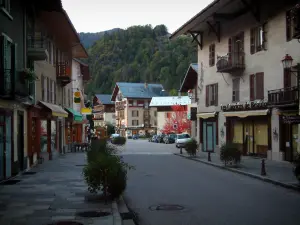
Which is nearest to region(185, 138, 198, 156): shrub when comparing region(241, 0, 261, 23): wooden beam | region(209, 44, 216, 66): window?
region(209, 44, 216, 66): window

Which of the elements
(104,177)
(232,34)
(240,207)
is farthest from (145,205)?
(232,34)

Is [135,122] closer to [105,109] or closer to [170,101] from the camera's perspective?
[170,101]

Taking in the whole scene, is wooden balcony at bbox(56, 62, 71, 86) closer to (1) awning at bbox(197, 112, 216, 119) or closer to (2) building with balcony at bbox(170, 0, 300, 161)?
(2) building with balcony at bbox(170, 0, 300, 161)

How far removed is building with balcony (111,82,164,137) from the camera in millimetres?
107250

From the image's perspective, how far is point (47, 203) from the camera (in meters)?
11.0

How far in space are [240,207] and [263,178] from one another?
639 centimetres

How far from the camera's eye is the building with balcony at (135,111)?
107250mm

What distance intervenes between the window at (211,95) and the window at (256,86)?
5.64m

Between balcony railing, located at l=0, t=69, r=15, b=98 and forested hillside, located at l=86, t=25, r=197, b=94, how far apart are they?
11467 centimetres

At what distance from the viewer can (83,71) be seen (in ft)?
179

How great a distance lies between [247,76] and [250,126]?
3.48 m

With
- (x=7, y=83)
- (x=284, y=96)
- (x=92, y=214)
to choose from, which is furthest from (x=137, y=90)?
(x=92, y=214)

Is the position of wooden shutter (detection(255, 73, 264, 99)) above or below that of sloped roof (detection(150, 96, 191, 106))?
below

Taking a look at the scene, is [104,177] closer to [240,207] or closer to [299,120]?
[240,207]
